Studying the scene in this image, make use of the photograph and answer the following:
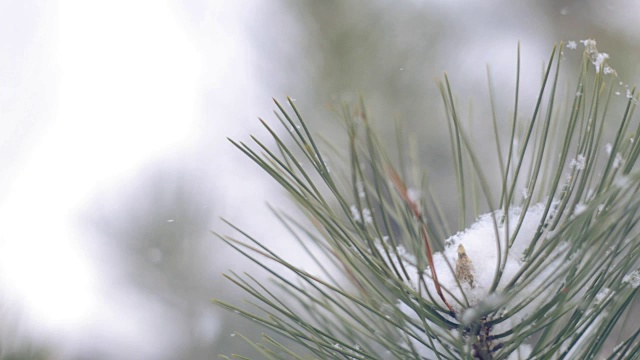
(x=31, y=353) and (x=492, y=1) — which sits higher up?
(x=492, y=1)

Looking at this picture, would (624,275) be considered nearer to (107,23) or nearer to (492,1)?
(492,1)

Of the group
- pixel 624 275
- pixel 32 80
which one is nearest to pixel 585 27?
pixel 624 275

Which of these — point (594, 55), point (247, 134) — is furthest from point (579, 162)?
point (247, 134)

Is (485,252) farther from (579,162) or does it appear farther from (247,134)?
(247,134)

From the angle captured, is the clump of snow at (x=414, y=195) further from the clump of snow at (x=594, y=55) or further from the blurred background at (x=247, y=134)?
the blurred background at (x=247, y=134)

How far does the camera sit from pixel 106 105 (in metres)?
3.42

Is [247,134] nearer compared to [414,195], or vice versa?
[414,195]

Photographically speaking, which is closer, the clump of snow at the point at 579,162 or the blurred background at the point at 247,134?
the clump of snow at the point at 579,162

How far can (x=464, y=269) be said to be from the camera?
0.90 feet

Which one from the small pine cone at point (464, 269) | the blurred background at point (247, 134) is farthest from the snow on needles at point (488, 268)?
the blurred background at point (247, 134)

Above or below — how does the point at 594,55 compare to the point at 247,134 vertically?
below

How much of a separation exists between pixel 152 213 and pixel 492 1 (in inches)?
65.2

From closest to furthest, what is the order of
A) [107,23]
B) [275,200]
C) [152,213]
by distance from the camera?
[275,200] < [152,213] < [107,23]

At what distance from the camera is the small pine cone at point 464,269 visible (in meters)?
0.27
